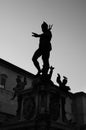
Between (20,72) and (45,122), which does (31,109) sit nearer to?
(45,122)

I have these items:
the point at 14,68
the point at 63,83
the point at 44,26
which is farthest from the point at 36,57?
the point at 14,68

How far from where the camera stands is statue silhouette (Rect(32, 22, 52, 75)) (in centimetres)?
987

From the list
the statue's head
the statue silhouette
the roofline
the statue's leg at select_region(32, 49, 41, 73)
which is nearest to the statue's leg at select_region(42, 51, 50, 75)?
the statue silhouette

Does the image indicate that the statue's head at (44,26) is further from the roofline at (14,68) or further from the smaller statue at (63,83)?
the roofline at (14,68)

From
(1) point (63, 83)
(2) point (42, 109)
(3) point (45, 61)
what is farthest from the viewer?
(3) point (45, 61)

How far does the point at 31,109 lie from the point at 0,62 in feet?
56.9

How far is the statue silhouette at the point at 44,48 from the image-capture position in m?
9.87

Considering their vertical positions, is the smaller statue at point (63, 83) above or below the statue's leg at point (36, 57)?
below

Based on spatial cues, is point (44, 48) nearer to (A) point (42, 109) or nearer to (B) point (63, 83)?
(B) point (63, 83)

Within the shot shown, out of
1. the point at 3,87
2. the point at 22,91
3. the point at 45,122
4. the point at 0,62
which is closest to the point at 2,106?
the point at 3,87

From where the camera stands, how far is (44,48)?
10102 mm

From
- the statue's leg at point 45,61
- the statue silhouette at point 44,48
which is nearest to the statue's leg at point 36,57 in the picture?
the statue silhouette at point 44,48

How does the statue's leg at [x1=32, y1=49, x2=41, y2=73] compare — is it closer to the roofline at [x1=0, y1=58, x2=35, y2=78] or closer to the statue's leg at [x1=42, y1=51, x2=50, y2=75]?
the statue's leg at [x1=42, y1=51, x2=50, y2=75]

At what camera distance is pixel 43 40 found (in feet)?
33.6
